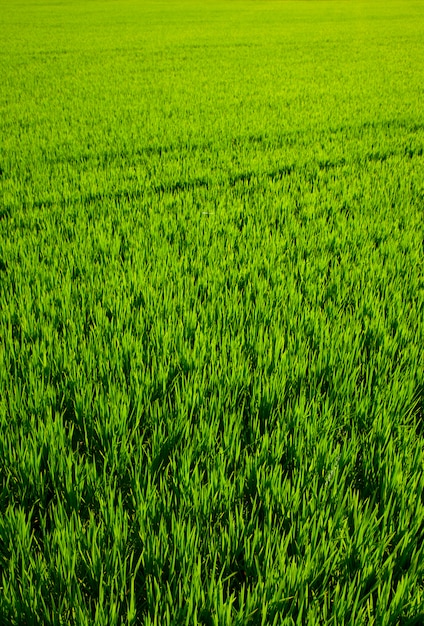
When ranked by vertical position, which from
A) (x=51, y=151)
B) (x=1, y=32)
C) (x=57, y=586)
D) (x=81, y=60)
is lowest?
(x=57, y=586)

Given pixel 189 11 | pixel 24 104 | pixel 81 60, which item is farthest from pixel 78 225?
pixel 189 11

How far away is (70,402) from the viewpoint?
150 centimetres

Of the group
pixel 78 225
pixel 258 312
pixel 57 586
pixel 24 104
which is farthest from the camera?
pixel 24 104

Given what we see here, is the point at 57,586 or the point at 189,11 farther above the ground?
the point at 189,11

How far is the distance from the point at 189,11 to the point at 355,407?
30120 mm

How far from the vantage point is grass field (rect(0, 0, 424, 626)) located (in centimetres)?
92

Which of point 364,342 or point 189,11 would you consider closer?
point 364,342

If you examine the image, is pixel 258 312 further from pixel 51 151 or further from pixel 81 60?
pixel 81 60

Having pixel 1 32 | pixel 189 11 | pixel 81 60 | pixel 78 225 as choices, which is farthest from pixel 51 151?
pixel 189 11

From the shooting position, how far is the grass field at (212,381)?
915 millimetres

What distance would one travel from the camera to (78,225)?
3.01m

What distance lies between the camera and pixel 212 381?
A: 4.97ft

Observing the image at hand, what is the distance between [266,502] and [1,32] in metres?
21.9

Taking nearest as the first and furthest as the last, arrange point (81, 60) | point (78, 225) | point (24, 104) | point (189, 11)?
point (78, 225), point (24, 104), point (81, 60), point (189, 11)
